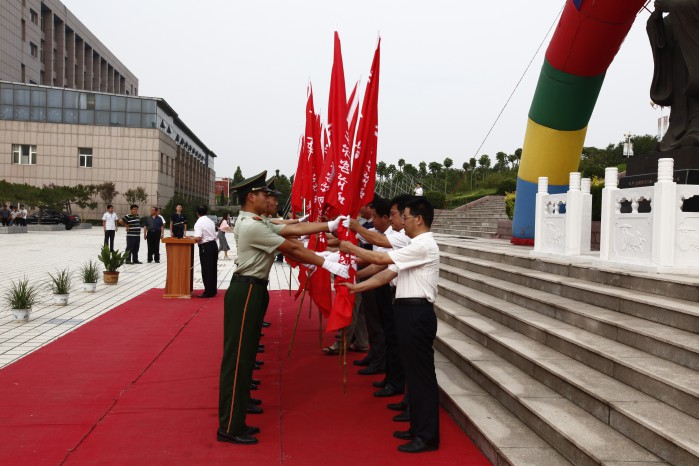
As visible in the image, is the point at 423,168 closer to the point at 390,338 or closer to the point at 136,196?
the point at 136,196

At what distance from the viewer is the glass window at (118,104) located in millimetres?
47781

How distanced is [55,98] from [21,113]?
2.86 metres

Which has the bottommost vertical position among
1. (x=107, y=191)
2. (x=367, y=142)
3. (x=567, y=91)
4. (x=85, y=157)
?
(x=367, y=142)

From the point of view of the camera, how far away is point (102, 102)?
155ft

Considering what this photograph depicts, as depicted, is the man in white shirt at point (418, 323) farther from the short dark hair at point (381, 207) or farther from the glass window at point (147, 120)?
the glass window at point (147, 120)

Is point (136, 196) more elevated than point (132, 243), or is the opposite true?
point (136, 196)

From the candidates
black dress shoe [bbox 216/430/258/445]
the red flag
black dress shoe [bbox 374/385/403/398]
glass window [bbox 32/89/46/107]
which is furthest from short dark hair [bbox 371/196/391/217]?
glass window [bbox 32/89/46/107]

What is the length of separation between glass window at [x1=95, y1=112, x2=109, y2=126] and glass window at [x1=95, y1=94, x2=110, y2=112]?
1.36 ft

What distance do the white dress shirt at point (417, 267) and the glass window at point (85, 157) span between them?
49.7m

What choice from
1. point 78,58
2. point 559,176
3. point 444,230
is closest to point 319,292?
point 559,176

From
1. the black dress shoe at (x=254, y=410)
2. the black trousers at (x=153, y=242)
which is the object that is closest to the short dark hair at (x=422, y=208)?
the black dress shoe at (x=254, y=410)

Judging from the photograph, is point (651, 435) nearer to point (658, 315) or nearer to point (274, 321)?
point (658, 315)

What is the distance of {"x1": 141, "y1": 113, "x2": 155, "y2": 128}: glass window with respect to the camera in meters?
48.2

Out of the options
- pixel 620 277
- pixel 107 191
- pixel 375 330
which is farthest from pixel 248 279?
pixel 107 191
